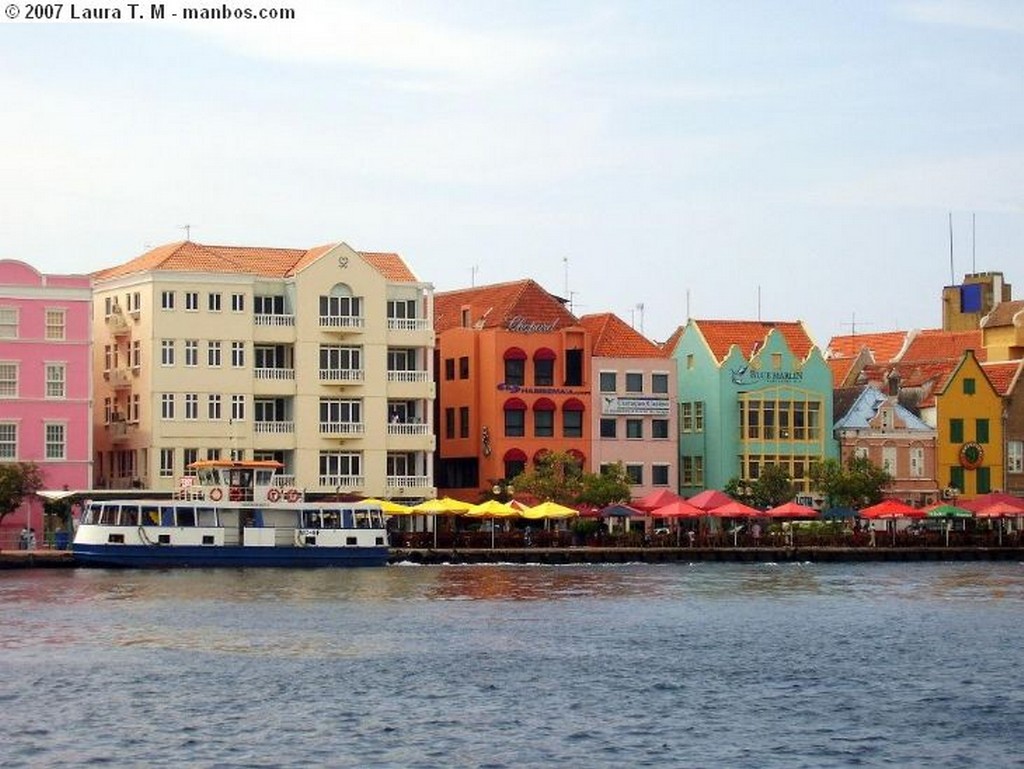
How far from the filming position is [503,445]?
433ft

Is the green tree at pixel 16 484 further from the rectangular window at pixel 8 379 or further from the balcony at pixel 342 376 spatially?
the balcony at pixel 342 376

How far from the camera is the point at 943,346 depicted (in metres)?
159

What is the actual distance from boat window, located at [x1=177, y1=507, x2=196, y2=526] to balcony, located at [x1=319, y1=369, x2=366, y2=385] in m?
16.4

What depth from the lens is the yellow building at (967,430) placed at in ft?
470

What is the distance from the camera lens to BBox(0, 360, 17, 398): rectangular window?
120 metres

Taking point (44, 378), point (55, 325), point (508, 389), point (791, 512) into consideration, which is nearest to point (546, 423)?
point (508, 389)

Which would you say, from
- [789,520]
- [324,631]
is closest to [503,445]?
[789,520]

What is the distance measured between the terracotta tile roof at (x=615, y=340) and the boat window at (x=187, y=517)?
3277cm

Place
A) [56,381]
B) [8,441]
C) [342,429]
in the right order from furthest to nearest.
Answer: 1. [342,429]
2. [56,381]
3. [8,441]

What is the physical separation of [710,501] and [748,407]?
16.4 metres

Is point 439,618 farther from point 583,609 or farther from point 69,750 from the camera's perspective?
point 69,750

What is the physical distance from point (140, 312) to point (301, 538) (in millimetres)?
17949

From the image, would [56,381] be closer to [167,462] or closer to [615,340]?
[167,462]

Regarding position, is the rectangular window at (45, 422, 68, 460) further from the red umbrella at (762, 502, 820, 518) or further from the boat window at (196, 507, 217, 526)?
the red umbrella at (762, 502, 820, 518)
